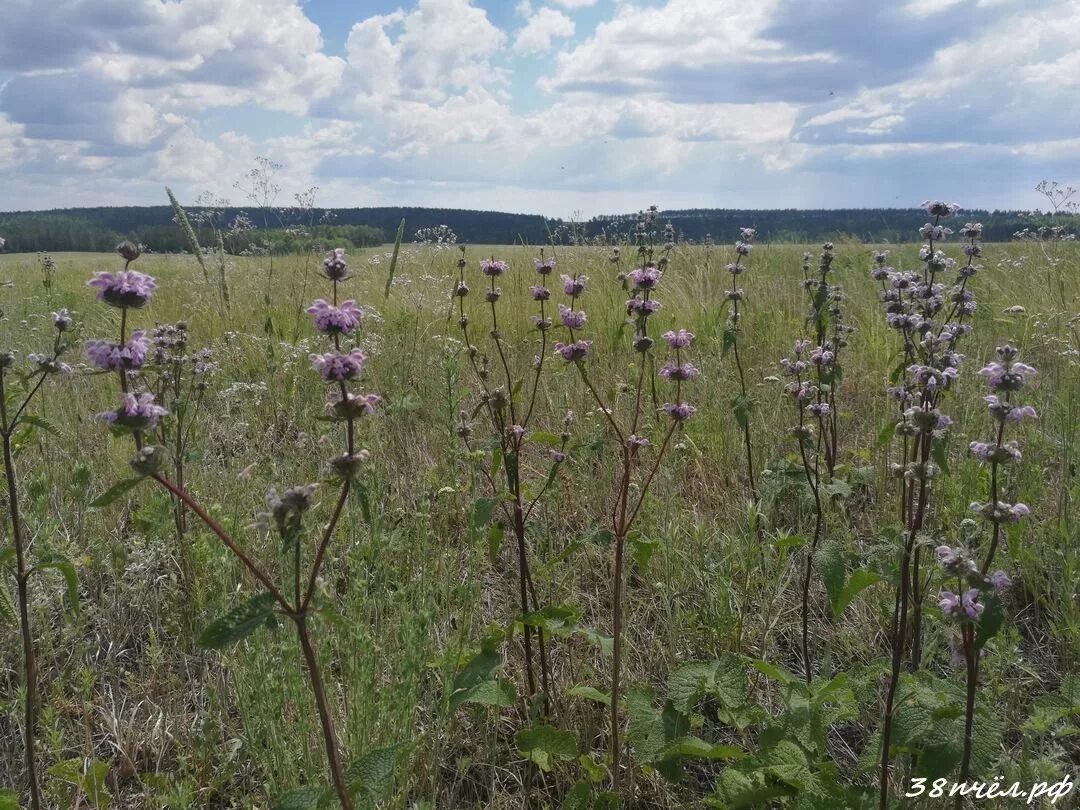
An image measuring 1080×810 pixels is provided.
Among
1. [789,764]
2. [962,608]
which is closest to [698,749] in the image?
[789,764]

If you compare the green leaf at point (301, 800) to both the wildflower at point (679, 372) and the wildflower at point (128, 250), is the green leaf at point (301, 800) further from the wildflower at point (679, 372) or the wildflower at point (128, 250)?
the wildflower at point (679, 372)

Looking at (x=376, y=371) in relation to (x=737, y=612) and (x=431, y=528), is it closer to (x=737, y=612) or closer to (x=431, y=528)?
(x=431, y=528)

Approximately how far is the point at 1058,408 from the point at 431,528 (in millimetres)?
3611

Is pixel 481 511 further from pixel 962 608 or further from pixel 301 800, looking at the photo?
pixel 962 608

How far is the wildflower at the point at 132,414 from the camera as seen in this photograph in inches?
58.4

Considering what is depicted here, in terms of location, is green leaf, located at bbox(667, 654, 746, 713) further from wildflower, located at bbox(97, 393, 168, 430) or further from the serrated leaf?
wildflower, located at bbox(97, 393, 168, 430)

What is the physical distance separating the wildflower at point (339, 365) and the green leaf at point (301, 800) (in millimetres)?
862

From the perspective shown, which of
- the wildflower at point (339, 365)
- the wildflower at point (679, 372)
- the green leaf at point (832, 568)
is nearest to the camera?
the wildflower at point (339, 365)

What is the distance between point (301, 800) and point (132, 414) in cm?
85

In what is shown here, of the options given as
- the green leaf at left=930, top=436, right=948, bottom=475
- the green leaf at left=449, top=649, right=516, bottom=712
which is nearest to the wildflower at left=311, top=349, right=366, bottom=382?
the green leaf at left=449, top=649, right=516, bottom=712

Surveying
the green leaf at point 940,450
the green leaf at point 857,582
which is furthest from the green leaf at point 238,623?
the green leaf at point 940,450

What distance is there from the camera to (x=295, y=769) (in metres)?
2.12

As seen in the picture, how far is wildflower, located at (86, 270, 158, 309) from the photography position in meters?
1.58

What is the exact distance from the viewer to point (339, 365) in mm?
1486
